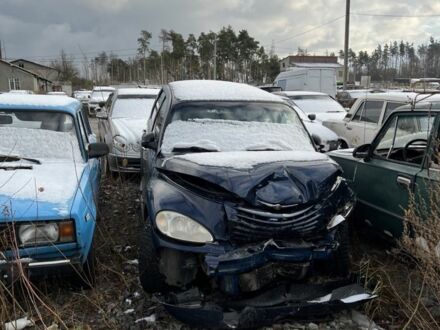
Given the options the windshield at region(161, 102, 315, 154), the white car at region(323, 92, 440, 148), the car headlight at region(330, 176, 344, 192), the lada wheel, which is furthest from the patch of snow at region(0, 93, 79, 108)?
the white car at region(323, 92, 440, 148)

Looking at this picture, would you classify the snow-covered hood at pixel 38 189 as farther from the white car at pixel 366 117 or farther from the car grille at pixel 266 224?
the white car at pixel 366 117

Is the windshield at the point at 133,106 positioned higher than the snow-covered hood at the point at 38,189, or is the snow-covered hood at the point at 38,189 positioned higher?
the windshield at the point at 133,106

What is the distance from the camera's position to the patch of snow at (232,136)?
13.8 ft

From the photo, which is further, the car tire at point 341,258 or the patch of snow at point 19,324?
the car tire at point 341,258

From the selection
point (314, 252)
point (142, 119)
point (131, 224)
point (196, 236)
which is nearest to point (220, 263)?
point (196, 236)

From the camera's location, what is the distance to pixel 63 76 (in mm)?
62625

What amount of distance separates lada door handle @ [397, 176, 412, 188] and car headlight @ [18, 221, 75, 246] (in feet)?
9.50

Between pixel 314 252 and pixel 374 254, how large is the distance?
1788 millimetres

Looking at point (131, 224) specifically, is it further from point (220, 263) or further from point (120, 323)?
point (220, 263)

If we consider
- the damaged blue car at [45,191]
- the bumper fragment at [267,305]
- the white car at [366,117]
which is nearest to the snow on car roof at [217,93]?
the damaged blue car at [45,191]

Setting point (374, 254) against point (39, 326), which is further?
point (374, 254)

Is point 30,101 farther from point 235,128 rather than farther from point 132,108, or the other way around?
point 132,108

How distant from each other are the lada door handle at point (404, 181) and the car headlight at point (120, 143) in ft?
17.5

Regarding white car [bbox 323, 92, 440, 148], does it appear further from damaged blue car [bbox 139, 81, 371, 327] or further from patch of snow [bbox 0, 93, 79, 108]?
patch of snow [bbox 0, 93, 79, 108]
